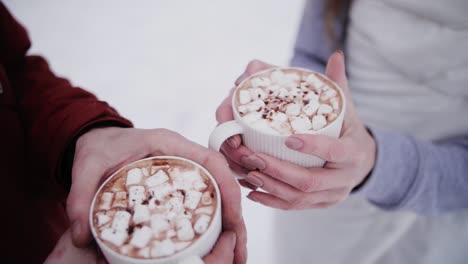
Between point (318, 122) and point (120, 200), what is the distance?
0.38 meters

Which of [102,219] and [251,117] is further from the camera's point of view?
[251,117]

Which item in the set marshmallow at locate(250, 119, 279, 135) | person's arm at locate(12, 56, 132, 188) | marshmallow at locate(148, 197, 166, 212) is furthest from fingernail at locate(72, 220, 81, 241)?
marshmallow at locate(250, 119, 279, 135)

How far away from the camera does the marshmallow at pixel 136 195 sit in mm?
550

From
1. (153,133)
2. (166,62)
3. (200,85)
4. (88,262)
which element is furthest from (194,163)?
(166,62)

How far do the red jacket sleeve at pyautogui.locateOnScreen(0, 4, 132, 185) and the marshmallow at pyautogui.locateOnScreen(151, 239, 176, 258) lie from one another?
0.35 metres

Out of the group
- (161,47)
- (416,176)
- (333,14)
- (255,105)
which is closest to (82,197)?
(255,105)

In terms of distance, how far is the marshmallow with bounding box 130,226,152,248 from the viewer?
0.49 m

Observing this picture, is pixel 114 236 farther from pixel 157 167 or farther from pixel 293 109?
pixel 293 109

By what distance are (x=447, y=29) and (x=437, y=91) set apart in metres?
0.17

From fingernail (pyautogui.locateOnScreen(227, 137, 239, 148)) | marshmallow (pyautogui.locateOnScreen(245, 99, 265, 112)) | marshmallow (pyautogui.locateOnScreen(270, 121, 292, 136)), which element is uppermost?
marshmallow (pyautogui.locateOnScreen(245, 99, 265, 112))

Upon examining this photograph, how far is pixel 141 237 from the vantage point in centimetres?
50

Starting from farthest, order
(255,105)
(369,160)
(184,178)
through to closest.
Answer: (369,160) < (255,105) < (184,178)

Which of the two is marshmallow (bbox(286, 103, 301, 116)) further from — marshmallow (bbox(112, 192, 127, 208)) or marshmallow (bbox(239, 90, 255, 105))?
marshmallow (bbox(112, 192, 127, 208))

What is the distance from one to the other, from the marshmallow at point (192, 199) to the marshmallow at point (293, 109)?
24cm
